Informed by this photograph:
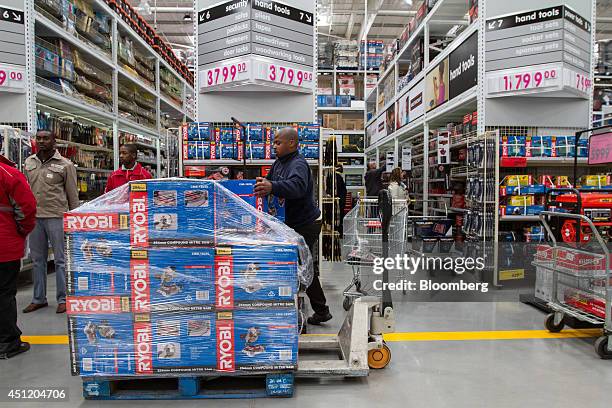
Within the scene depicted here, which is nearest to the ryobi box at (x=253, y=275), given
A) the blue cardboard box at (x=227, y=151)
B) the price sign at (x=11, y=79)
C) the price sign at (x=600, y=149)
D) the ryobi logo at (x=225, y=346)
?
the ryobi logo at (x=225, y=346)

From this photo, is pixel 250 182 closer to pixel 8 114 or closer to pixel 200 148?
pixel 200 148

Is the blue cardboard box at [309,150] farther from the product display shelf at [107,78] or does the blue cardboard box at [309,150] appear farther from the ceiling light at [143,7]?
the ceiling light at [143,7]

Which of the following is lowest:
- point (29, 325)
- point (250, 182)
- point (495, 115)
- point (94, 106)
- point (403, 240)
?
point (29, 325)

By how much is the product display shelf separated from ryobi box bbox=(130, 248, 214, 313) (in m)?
4.62

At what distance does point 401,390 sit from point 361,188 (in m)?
11.7

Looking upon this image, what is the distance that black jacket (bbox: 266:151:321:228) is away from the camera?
3.23 m

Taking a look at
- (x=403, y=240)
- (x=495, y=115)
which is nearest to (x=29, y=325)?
(x=403, y=240)

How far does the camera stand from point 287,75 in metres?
5.59

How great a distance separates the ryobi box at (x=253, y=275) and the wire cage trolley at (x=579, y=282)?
92.2 inches

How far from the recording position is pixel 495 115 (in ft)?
19.0

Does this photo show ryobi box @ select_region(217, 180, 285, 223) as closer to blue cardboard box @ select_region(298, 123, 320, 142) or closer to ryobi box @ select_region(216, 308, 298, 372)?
ryobi box @ select_region(216, 308, 298, 372)

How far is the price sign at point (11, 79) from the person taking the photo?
5617mm

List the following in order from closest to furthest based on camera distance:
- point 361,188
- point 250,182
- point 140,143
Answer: point 250,182, point 140,143, point 361,188

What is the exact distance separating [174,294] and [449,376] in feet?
6.26
